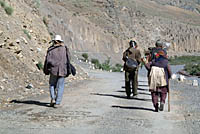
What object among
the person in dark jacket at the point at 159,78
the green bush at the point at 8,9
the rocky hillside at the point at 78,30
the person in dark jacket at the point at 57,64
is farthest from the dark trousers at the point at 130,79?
the green bush at the point at 8,9

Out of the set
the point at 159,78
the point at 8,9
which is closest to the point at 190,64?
the point at 8,9

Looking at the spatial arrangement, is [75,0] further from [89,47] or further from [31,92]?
[31,92]

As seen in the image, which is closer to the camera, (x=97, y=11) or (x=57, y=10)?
(x=57, y=10)

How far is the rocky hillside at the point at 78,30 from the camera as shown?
17422 mm

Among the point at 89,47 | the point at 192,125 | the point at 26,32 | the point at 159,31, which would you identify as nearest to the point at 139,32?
the point at 159,31

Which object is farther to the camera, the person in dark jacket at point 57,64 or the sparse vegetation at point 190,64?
the sparse vegetation at point 190,64

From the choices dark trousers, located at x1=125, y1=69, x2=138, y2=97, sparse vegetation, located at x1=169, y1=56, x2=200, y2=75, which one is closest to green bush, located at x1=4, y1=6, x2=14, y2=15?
dark trousers, located at x1=125, y1=69, x2=138, y2=97

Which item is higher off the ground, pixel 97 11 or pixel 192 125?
pixel 97 11

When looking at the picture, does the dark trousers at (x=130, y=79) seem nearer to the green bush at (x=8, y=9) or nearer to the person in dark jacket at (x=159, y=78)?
the person in dark jacket at (x=159, y=78)

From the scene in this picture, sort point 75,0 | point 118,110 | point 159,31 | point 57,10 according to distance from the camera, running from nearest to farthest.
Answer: point 118,110, point 57,10, point 75,0, point 159,31

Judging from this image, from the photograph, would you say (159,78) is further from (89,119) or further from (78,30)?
(78,30)

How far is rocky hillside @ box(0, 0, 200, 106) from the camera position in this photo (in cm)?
1742

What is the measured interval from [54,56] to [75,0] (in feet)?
228

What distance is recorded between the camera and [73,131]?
7.60 meters
